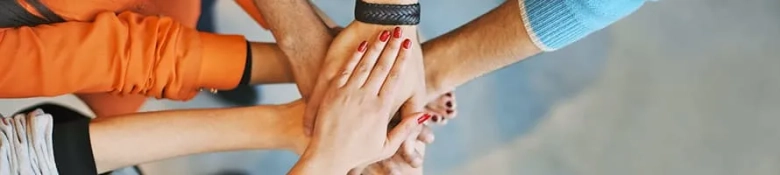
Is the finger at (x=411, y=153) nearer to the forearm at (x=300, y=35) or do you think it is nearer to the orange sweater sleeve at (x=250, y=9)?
the forearm at (x=300, y=35)

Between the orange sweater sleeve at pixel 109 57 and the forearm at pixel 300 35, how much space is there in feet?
0.22

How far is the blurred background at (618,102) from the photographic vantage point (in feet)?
3.90

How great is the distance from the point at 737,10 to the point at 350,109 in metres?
0.51

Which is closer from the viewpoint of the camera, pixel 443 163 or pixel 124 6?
pixel 124 6

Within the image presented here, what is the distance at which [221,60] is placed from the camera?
1039 millimetres

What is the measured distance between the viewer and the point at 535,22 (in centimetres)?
101

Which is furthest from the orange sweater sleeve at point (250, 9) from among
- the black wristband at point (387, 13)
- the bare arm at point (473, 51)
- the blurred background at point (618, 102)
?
the black wristband at point (387, 13)

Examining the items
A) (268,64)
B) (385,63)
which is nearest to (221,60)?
(268,64)

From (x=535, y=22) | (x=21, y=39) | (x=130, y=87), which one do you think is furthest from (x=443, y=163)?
(x=21, y=39)

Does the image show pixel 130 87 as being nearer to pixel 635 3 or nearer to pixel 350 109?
pixel 350 109

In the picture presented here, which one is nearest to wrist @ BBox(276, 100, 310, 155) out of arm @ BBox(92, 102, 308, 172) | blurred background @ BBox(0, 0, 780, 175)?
arm @ BBox(92, 102, 308, 172)

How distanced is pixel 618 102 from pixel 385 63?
0.35 metres

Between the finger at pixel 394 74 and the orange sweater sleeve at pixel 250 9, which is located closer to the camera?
the finger at pixel 394 74

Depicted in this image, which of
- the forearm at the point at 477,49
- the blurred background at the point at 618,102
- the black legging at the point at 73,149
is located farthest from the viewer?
the blurred background at the point at 618,102
